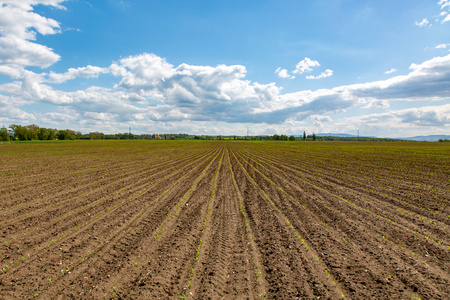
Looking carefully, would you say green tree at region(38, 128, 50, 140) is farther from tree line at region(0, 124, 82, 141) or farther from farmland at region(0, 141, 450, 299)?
farmland at region(0, 141, 450, 299)

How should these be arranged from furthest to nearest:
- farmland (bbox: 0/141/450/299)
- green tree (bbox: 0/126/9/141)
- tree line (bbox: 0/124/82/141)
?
tree line (bbox: 0/124/82/141) → green tree (bbox: 0/126/9/141) → farmland (bbox: 0/141/450/299)

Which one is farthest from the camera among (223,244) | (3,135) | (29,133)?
(29,133)

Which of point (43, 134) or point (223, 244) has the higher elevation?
point (43, 134)

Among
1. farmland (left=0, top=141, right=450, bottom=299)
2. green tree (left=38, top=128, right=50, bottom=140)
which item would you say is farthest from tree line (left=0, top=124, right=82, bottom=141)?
farmland (left=0, top=141, right=450, bottom=299)

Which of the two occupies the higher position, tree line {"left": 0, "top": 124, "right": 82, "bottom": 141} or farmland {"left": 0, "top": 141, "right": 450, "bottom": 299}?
tree line {"left": 0, "top": 124, "right": 82, "bottom": 141}

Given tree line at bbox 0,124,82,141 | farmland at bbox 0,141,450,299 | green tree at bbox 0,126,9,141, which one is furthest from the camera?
tree line at bbox 0,124,82,141

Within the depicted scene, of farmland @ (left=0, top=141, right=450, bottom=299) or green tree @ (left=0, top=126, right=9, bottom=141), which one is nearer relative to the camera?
farmland @ (left=0, top=141, right=450, bottom=299)

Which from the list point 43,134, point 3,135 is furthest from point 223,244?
point 43,134

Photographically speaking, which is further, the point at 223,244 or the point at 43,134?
the point at 43,134

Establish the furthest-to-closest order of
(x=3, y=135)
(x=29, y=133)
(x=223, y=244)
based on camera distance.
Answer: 1. (x=29, y=133)
2. (x=3, y=135)
3. (x=223, y=244)

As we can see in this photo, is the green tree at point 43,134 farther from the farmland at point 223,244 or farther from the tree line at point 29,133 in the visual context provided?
the farmland at point 223,244

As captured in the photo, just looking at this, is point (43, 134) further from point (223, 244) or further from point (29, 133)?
point (223, 244)

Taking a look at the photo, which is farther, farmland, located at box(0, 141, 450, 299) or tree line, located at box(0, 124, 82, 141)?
tree line, located at box(0, 124, 82, 141)

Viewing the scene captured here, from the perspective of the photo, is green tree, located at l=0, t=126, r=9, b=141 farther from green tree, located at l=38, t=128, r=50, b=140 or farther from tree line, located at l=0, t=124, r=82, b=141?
green tree, located at l=38, t=128, r=50, b=140
